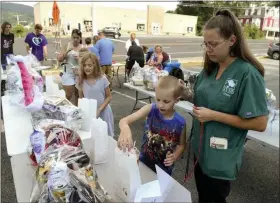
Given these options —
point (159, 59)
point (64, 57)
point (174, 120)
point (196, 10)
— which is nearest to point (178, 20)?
point (196, 10)

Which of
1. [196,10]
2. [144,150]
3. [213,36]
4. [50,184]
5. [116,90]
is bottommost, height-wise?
[116,90]

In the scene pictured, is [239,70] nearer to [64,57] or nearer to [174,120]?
[174,120]

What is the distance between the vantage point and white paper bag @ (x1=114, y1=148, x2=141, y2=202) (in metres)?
0.88

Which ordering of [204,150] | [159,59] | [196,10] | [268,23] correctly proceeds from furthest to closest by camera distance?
[196,10] < [159,59] < [204,150] < [268,23]

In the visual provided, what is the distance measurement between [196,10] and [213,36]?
43.8 meters

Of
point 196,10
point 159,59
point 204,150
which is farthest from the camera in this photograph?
point 196,10

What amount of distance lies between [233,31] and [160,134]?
64 centimetres

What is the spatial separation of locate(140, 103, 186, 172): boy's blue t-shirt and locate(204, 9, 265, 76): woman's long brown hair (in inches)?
19.2

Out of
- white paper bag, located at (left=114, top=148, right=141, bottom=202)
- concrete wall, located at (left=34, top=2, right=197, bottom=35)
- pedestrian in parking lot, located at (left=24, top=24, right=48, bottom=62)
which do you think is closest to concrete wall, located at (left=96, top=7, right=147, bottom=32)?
concrete wall, located at (left=34, top=2, right=197, bottom=35)

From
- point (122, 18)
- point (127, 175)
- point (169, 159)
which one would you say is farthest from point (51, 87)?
point (122, 18)

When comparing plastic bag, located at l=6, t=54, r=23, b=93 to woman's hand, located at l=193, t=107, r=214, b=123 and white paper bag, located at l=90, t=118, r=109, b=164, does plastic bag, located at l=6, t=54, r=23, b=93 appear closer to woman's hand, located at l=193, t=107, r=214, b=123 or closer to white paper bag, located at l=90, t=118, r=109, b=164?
white paper bag, located at l=90, t=118, r=109, b=164

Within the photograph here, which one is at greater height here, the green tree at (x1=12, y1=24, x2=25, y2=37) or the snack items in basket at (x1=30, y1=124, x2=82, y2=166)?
the green tree at (x1=12, y1=24, x2=25, y2=37)

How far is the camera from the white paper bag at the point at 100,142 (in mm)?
1294

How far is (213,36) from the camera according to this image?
3.30 ft
